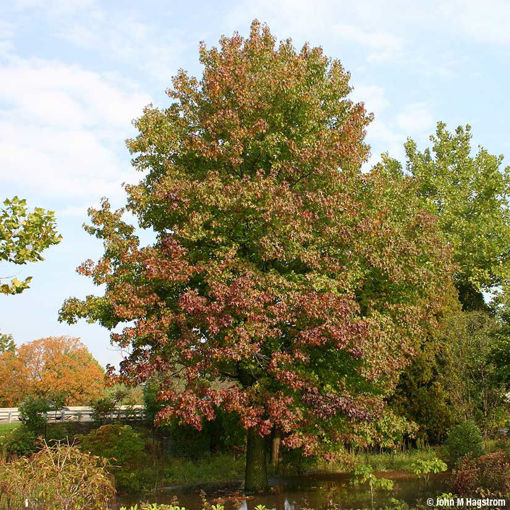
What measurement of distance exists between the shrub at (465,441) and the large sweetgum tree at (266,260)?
426 centimetres

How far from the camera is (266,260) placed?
15.5m

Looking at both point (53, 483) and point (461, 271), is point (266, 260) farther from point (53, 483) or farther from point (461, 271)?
point (461, 271)

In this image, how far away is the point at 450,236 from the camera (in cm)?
3167

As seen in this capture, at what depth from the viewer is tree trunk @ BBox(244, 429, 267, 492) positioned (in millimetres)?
16625

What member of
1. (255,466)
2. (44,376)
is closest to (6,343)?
(44,376)

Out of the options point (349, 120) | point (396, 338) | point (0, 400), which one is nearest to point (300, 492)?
point (396, 338)

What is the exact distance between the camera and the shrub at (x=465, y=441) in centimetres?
1806

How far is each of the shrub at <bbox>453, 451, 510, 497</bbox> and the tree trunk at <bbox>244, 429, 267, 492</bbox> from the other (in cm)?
586

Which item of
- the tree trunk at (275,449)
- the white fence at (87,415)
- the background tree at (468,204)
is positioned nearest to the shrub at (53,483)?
the tree trunk at (275,449)

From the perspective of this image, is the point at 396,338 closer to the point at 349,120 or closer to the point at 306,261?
the point at 306,261

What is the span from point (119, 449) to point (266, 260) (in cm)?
847

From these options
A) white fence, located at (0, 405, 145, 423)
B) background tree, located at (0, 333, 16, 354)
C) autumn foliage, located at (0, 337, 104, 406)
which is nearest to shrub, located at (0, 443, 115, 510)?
white fence, located at (0, 405, 145, 423)

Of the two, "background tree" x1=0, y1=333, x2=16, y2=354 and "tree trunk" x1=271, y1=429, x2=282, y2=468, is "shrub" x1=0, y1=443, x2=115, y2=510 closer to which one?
"tree trunk" x1=271, y1=429, x2=282, y2=468

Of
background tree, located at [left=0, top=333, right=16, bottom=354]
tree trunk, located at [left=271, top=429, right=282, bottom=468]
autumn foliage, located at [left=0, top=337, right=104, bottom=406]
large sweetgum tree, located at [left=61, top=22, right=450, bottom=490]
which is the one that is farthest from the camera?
background tree, located at [left=0, top=333, right=16, bottom=354]
